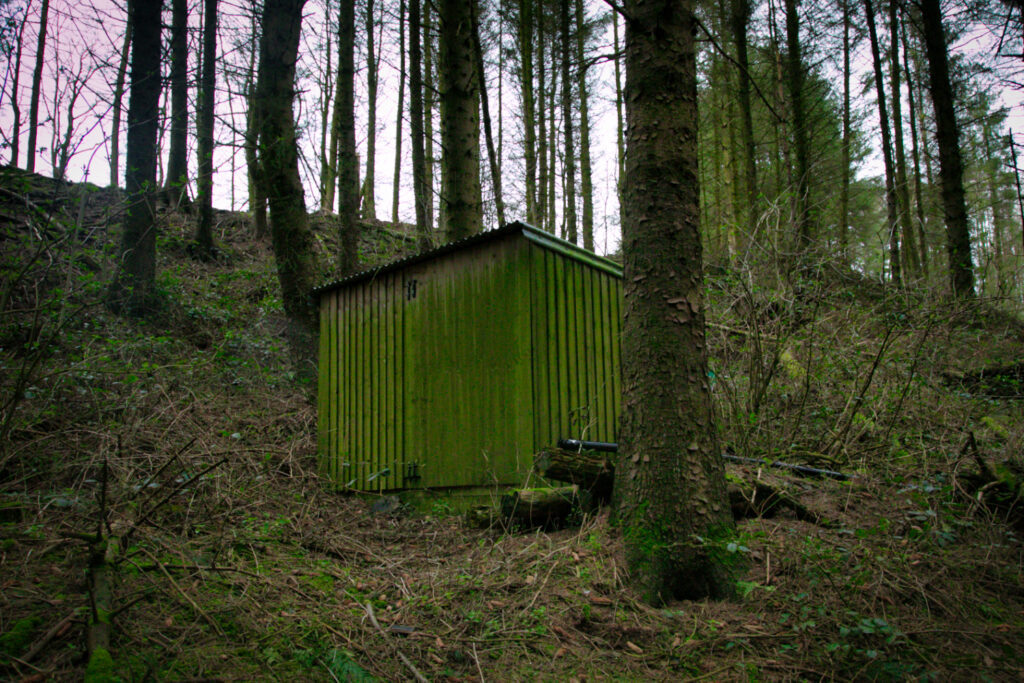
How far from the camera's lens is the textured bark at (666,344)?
3.18 m

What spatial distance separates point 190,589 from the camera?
2.75 m

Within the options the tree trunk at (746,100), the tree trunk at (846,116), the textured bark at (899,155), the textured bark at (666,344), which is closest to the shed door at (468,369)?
the textured bark at (666,344)

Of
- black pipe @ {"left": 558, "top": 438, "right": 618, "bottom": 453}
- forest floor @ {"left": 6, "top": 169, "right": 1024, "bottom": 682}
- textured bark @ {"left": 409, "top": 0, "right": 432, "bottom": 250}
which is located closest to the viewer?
forest floor @ {"left": 6, "top": 169, "right": 1024, "bottom": 682}

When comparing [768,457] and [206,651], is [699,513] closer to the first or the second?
[768,457]

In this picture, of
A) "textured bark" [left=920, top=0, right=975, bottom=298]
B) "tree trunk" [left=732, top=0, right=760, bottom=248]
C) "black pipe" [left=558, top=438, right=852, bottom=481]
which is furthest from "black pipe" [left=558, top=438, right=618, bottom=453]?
"tree trunk" [left=732, top=0, right=760, bottom=248]

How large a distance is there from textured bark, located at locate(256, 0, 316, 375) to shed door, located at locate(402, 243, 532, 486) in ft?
9.30

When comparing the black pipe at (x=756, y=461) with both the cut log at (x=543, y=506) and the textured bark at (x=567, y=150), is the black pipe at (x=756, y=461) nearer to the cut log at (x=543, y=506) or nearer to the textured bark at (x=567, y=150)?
the cut log at (x=543, y=506)

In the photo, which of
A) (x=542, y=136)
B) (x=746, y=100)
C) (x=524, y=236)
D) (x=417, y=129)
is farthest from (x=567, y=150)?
(x=524, y=236)

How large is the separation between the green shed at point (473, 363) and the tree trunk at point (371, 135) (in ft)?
35.7

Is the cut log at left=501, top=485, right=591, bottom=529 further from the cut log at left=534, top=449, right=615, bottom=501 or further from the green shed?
the green shed

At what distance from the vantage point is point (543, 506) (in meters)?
4.12

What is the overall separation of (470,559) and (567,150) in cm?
1207

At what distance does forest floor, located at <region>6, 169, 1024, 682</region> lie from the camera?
251cm

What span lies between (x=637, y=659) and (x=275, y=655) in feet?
5.32
